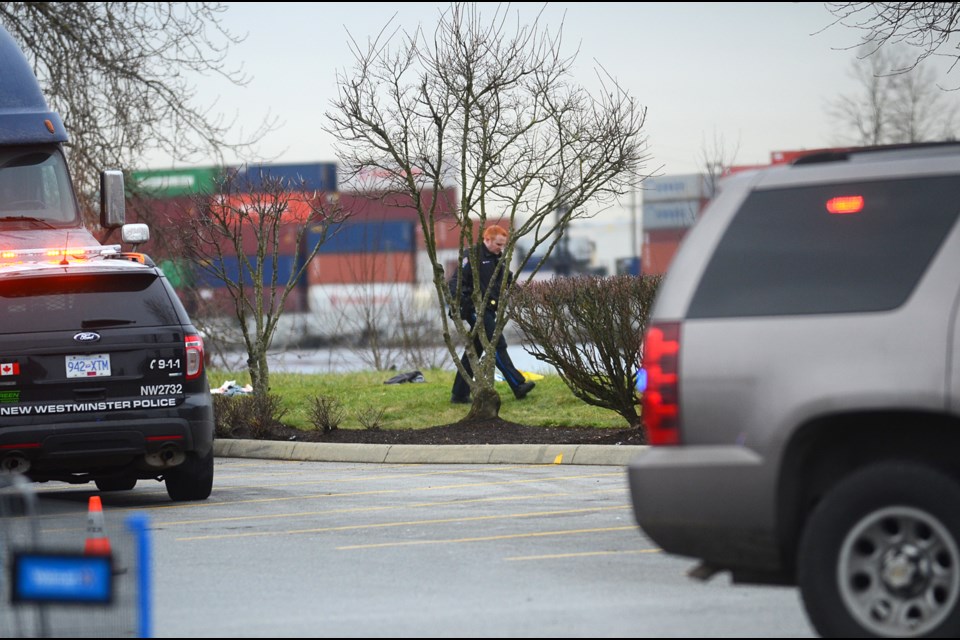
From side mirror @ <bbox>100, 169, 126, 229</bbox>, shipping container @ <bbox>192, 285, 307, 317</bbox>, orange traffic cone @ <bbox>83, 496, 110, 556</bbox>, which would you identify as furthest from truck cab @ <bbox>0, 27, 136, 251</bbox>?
shipping container @ <bbox>192, 285, 307, 317</bbox>

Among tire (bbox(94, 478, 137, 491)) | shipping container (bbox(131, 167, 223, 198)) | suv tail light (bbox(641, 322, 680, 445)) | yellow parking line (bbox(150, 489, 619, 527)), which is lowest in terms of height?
tire (bbox(94, 478, 137, 491))

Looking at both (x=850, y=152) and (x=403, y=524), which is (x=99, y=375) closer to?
(x=403, y=524)

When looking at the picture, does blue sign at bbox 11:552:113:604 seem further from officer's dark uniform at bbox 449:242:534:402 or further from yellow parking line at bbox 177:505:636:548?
officer's dark uniform at bbox 449:242:534:402

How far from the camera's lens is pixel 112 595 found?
5352 mm

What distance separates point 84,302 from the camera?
10898 mm

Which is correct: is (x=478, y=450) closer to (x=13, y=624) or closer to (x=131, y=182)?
(x=13, y=624)

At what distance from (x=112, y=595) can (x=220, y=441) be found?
1090cm

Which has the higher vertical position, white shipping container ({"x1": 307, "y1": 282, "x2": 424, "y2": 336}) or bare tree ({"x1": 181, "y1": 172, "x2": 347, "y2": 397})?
bare tree ({"x1": 181, "y1": 172, "x2": 347, "y2": 397})

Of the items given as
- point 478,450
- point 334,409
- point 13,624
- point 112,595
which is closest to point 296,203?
point 334,409

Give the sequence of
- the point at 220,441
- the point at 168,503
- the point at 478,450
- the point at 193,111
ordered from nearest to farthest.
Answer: the point at 168,503, the point at 478,450, the point at 220,441, the point at 193,111

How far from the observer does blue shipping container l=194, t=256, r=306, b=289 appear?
23.8 m

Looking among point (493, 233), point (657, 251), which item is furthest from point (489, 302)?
point (657, 251)

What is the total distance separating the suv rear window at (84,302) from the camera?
35.2 ft

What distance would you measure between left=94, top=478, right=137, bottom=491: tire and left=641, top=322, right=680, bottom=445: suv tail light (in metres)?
7.89
